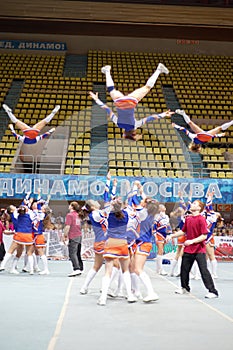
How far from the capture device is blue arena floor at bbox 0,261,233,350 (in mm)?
5004

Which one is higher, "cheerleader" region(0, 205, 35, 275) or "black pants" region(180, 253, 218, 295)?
"cheerleader" region(0, 205, 35, 275)

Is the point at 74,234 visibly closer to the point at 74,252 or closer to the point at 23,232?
the point at 74,252

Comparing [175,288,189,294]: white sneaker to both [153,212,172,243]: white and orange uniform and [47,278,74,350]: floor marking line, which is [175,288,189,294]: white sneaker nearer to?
[47,278,74,350]: floor marking line

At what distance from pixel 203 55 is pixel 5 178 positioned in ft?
51.5

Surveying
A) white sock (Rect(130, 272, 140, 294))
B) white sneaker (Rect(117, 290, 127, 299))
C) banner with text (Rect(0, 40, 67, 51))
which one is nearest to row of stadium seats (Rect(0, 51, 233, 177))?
banner with text (Rect(0, 40, 67, 51))

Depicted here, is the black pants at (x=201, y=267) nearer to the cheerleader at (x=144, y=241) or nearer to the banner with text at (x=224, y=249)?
the cheerleader at (x=144, y=241)

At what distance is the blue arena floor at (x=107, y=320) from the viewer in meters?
5.00

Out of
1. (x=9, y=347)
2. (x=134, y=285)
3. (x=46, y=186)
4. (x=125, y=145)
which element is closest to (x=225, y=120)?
(x=125, y=145)

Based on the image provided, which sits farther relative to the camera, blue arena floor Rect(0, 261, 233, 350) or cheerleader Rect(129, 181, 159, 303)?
cheerleader Rect(129, 181, 159, 303)

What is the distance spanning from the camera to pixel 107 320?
635 centimetres

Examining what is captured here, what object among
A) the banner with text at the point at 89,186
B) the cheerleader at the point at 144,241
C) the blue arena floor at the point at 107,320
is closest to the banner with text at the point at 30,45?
the banner with text at the point at 89,186

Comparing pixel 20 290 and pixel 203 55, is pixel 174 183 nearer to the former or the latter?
pixel 20 290

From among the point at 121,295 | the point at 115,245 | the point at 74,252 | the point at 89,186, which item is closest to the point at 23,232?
the point at 74,252

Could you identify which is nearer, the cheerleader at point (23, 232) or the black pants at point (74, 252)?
the black pants at point (74, 252)
